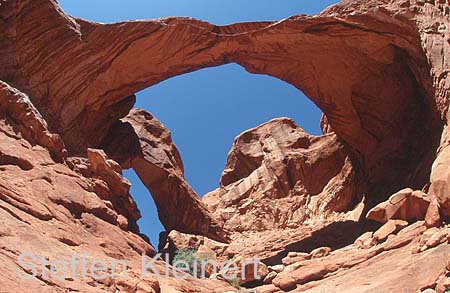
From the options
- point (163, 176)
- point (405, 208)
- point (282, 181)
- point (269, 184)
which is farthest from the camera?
point (269, 184)

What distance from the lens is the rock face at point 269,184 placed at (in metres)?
12.2

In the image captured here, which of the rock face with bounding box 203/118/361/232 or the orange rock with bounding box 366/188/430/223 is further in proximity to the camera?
the rock face with bounding box 203/118/361/232

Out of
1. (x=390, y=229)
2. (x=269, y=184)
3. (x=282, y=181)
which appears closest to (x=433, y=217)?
(x=390, y=229)

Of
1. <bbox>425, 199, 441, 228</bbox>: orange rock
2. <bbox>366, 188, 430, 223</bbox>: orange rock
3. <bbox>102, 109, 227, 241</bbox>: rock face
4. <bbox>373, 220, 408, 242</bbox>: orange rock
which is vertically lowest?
<bbox>425, 199, 441, 228</bbox>: orange rock

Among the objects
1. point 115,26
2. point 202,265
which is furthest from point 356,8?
point 202,265

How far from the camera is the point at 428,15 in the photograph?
17.8 meters

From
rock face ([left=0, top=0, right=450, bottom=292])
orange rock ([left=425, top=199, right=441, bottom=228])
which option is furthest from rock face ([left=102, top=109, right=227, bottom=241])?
orange rock ([left=425, top=199, right=441, bottom=228])

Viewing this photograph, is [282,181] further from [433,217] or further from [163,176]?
[433,217]

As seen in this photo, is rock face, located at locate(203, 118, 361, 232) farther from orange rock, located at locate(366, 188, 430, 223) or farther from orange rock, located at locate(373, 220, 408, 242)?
orange rock, located at locate(373, 220, 408, 242)

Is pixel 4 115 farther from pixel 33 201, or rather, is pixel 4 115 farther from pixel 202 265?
pixel 202 265

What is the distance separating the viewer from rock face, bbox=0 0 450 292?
Result: 12.2 m

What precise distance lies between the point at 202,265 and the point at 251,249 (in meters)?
4.57

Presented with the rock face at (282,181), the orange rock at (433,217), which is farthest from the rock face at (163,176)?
the orange rock at (433,217)

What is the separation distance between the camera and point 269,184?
30125 mm
